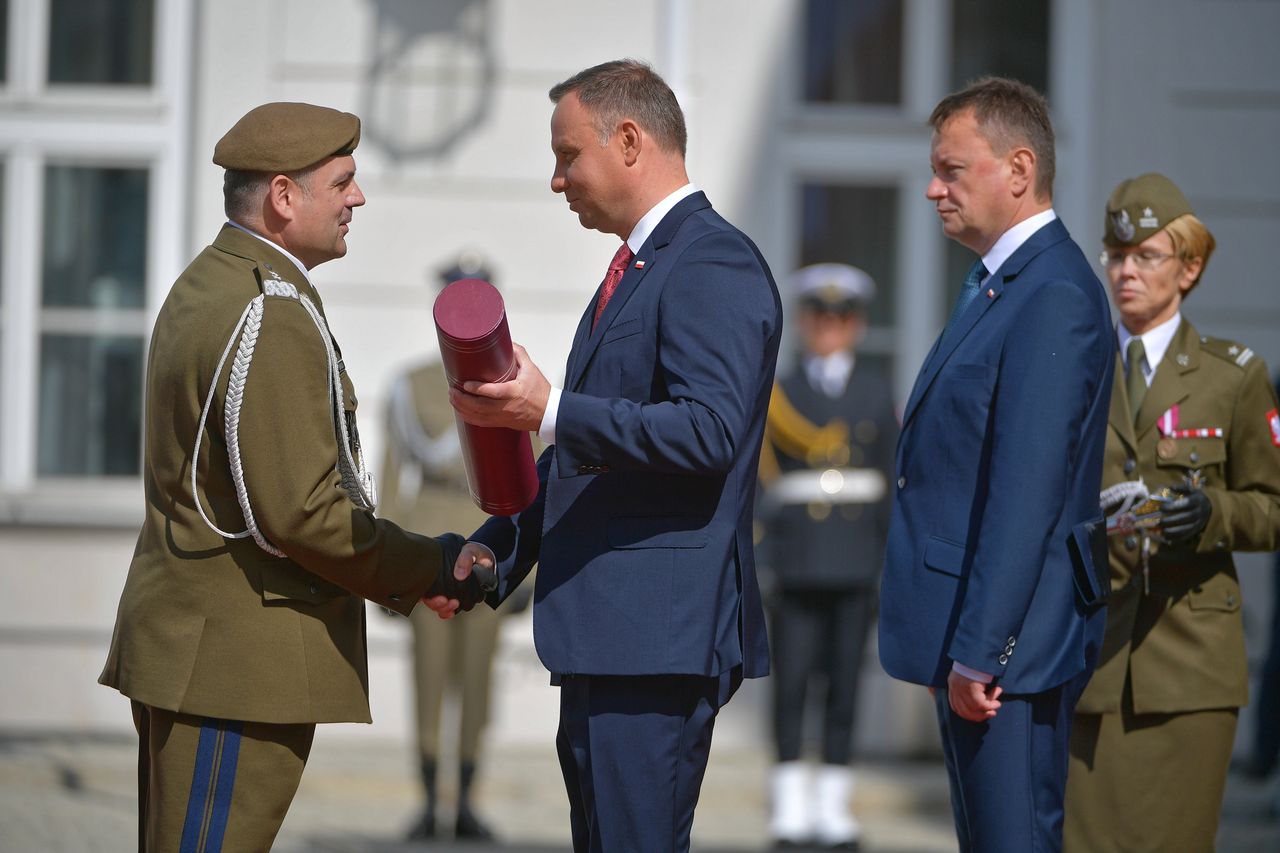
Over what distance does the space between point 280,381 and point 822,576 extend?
3541 millimetres

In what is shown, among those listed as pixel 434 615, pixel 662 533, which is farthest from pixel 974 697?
pixel 434 615

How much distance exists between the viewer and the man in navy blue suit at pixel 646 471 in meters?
2.83

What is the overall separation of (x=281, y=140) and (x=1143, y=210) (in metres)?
2.06

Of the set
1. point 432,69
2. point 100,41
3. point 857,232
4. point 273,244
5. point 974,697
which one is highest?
point 100,41

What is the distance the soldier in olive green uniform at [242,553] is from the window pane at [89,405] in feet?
15.2

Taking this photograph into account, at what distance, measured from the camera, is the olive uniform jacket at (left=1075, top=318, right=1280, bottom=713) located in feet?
12.2

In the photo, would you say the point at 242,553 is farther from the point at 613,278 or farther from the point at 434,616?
the point at 434,616

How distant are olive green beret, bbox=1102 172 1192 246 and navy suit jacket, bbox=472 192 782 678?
1264 mm

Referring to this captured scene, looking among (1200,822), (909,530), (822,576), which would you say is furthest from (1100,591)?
(822,576)

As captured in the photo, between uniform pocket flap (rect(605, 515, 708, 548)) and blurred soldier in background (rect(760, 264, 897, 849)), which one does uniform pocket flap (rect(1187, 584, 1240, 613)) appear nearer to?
uniform pocket flap (rect(605, 515, 708, 548))

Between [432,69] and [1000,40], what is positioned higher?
[1000,40]

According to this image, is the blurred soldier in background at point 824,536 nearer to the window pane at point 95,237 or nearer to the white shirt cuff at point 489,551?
the white shirt cuff at point 489,551

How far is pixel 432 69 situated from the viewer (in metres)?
7.21

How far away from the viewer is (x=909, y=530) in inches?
126
